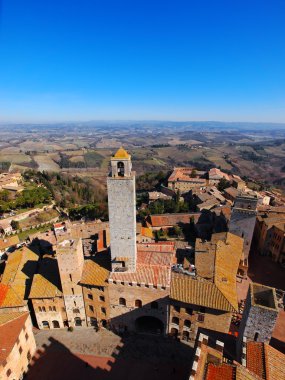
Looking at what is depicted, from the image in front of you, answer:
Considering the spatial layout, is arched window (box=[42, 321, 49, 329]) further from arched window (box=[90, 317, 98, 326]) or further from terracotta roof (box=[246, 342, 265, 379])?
terracotta roof (box=[246, 342, 265, 379])

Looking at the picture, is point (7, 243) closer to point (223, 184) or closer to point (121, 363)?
point (121, 363)

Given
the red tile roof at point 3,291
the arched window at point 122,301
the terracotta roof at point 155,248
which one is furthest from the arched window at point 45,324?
the terracotta roof at point 155,248

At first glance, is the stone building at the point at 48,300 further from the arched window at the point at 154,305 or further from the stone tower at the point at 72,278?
the arched window at the point at 154,305

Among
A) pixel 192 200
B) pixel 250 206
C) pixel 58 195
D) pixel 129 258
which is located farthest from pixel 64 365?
pixel 58 195

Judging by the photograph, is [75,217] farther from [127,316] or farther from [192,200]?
[127,316]

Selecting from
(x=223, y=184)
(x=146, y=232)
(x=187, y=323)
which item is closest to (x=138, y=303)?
(x=187, y=323)

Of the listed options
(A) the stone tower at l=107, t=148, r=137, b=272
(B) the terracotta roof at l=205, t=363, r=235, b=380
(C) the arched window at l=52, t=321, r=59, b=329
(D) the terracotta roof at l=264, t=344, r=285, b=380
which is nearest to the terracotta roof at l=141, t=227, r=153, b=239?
(A) the stone tower at l=107, t=148, r=137, b=272

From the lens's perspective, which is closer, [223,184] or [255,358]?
[255,358]
